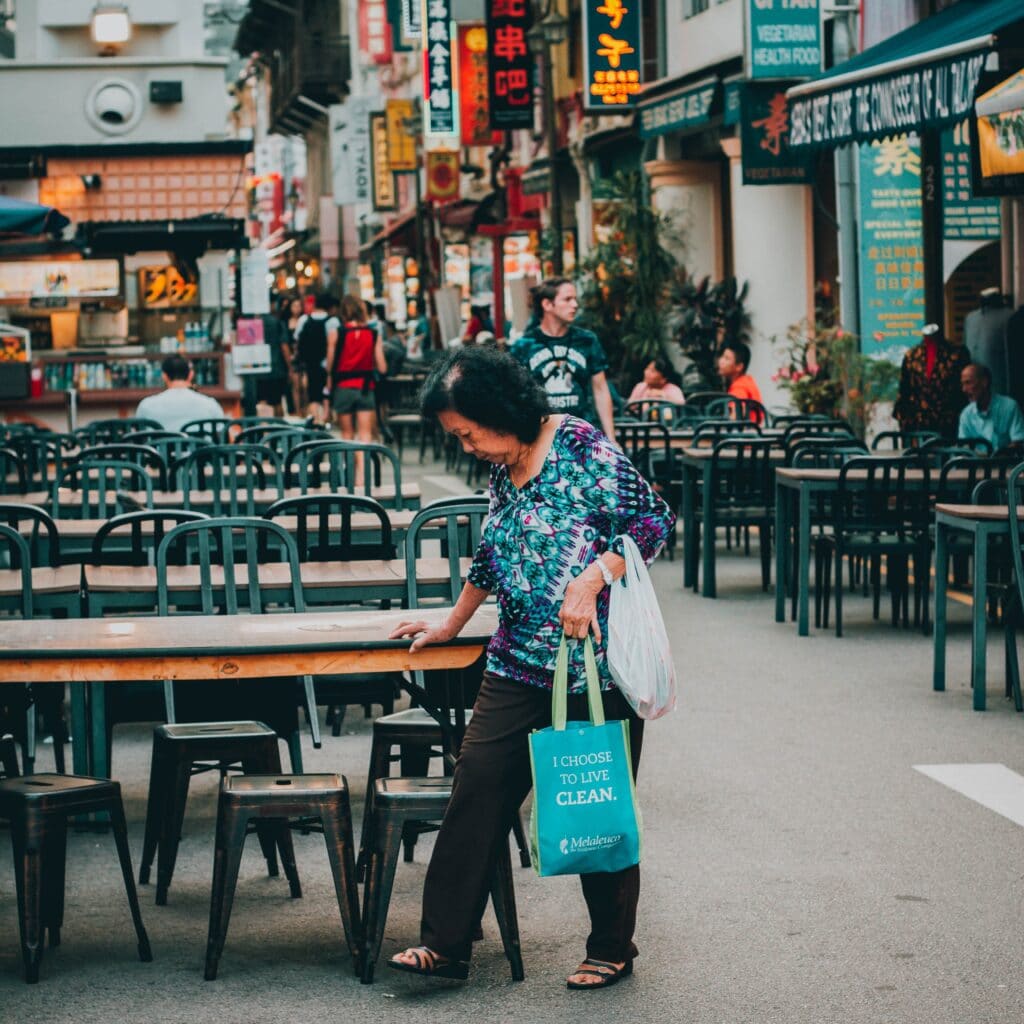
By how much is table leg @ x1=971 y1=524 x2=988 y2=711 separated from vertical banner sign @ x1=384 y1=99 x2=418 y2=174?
124ft

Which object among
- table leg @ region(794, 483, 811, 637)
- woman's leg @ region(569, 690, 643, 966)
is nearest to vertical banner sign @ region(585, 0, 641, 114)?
table leg @ region(794, 483, 811, 637)

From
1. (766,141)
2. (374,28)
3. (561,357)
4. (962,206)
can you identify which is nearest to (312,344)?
(766,141)

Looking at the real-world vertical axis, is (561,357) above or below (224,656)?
above

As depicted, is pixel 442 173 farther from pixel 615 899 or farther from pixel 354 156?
pixel 615 899

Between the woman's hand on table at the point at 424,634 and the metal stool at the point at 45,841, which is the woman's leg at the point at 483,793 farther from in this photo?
the metal stool at the point at 45,841

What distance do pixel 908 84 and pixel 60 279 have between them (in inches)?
553

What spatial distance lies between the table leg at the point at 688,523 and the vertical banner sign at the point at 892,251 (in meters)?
6.31

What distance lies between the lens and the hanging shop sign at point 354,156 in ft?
161

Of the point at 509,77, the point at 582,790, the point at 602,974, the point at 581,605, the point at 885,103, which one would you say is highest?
the point at 509,77

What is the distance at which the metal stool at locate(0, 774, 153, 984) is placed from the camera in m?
5.92

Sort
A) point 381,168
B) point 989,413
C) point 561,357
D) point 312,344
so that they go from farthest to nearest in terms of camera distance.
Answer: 1. point 381,168
2. point 312,344
3. point 989,413
4. point 561,357

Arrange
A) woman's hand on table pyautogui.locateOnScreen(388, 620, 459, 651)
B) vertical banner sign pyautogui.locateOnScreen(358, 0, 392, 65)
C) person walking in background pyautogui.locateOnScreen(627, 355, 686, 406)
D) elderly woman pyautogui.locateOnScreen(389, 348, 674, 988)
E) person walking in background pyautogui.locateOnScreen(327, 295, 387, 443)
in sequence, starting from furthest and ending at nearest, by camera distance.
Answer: vertical banner sign pyautogui.locateOnScreen(358, 0, 392, 65), person walking in background pyautogui.locateOnScreen(327, 295, 387, 443), person walking in background pyautogui.locateOnScreen(627, 355, 686, 406), woman's hand on table pyautogui.locateOnScreen(388, 620, 459, 651), elderly woman pyautogui.locateOnScreen(389, 348, 674, 988)

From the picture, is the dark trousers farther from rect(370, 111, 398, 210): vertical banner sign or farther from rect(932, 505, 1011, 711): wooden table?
rect(370, 111, 398, 210): vertical banner sign

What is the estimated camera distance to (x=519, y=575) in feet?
18.6
